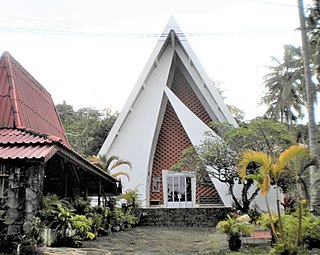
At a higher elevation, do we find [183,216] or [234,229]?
[234,229]

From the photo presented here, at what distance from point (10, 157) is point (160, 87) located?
1451 cm

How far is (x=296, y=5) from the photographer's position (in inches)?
536

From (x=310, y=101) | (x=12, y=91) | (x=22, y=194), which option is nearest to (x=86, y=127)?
(x=12, y=91)

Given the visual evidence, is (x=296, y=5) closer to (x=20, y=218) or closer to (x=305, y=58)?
(x=305, y=58)

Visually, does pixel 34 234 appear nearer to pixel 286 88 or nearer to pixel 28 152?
pixel 28 152

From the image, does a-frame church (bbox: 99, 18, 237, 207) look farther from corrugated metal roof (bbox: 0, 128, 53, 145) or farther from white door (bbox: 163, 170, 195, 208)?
corrugated metal roof (bbox: 0, 128, 53, 145)

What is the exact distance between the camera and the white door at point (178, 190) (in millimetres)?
19016

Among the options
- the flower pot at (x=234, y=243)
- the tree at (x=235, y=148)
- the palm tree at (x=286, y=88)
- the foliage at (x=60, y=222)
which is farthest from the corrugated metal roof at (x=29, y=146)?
the palm tree at (x=286, y=88)

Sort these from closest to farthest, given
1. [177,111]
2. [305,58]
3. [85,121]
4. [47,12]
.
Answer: [47,12]
[305,58]
[177,111]
[85,121]

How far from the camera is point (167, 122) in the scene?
66.7ft

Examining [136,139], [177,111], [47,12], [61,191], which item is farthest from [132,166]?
[47,12]

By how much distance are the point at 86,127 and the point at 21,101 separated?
23290 millimetres

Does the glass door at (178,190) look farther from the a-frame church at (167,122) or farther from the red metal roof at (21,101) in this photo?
the red metal roof at (21,101)

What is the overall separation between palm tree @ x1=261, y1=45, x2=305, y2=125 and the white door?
14334 millimetres
